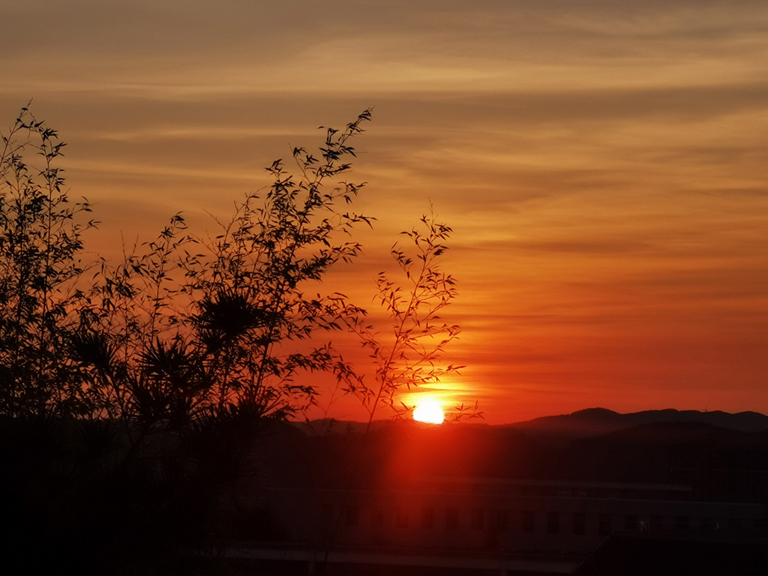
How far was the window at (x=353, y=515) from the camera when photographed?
47.0 meters

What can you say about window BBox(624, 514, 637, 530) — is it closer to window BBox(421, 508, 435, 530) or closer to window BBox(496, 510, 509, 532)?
window BBox(496, 510, 509, 532)

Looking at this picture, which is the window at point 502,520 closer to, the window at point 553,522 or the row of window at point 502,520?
the row of window at point 502,520

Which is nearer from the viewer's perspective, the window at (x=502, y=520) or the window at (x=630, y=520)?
the window at (x=502, y=520)

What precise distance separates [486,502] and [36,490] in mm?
43850

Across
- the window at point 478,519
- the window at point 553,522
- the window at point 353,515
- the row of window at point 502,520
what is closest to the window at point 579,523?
the row of window at point 502,520

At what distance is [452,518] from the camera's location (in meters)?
48.5

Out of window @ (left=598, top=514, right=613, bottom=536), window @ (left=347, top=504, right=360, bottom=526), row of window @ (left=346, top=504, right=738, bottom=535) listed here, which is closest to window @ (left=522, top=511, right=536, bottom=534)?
row of window @ (left=346, top=504, right=738, bottom=535)

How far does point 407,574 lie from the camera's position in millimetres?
39281

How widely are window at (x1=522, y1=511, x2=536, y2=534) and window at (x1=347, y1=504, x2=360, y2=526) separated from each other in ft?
25.5

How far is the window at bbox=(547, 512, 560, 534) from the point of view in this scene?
47.8 metres

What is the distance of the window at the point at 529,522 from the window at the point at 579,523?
189 centimetres

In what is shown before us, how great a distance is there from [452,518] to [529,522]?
3.60 metres

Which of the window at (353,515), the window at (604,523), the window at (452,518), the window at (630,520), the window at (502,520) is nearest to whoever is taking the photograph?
the window at (353,515)

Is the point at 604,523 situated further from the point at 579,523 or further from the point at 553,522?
the point at 553,522
